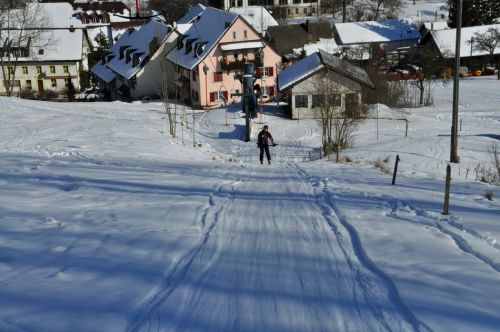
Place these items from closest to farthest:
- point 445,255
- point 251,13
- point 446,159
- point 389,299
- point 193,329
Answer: point 193,329 → point 389,299 → point 445,255 → point 446,159 → point 251,13

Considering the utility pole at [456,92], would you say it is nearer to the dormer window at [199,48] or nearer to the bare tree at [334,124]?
the bare tree at [334,124]

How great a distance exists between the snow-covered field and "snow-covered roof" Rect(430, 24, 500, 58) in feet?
178

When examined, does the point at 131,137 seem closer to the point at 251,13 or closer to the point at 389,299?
the point at 389,299

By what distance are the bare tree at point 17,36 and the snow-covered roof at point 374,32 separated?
38.2 meters

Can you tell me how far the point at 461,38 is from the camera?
225 ft

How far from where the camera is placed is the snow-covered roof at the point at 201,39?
48812 mm

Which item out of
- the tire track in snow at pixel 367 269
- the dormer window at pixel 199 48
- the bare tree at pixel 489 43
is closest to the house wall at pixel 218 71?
the dormer window at pixel 199 48

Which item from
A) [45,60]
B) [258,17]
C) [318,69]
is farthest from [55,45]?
[318,69]

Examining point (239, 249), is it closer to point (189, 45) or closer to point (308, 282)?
point (308, 282)

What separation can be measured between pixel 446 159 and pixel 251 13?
73.5 metres

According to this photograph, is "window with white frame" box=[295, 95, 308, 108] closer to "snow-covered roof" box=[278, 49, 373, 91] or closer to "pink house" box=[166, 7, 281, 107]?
"snow-covered roof" box=[278, 49, 373, 91]

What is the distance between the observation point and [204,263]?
7.71m

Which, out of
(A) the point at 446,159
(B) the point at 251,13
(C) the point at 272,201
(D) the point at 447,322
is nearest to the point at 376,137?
(A) the point at 446,159

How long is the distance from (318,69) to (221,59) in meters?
13.9
